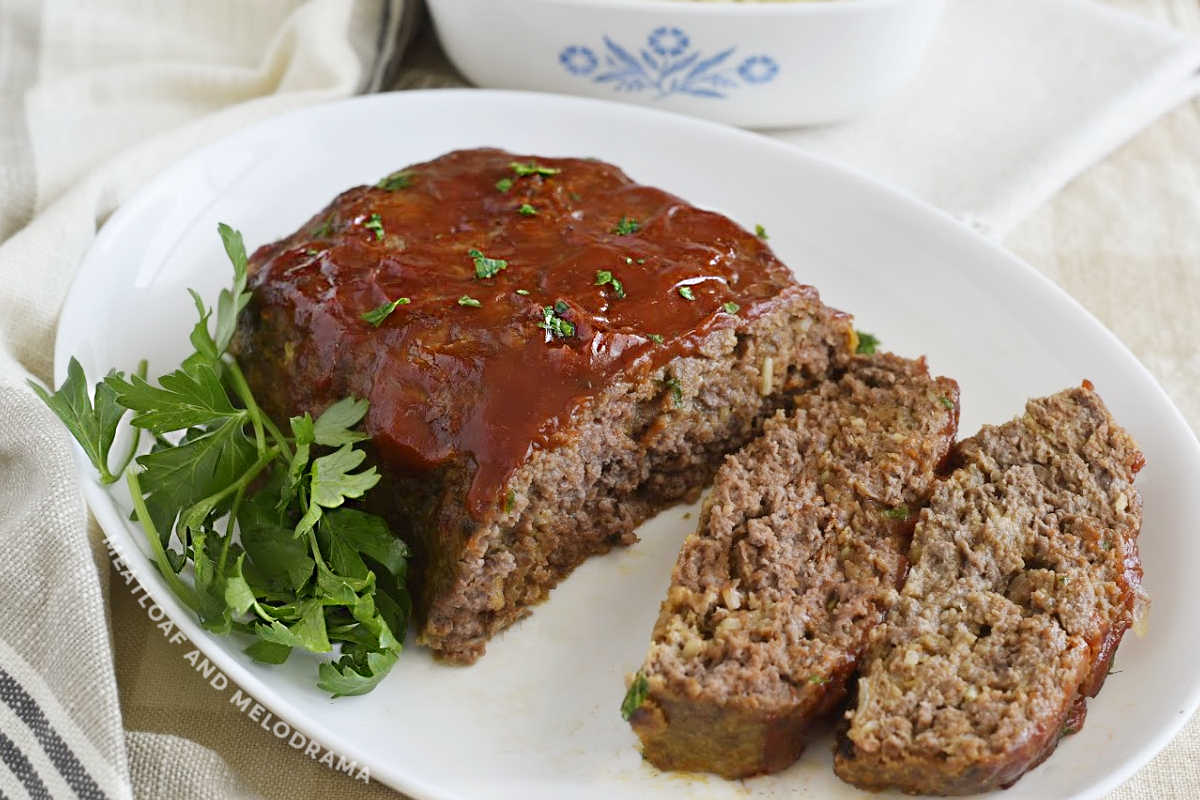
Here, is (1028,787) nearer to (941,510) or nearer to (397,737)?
(941,510)

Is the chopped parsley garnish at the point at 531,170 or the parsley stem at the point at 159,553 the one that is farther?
the chopped parsley garnish at the point at 531,170

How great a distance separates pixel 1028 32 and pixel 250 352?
5.99 m

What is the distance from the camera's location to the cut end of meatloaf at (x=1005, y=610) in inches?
154

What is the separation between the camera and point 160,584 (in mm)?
4289

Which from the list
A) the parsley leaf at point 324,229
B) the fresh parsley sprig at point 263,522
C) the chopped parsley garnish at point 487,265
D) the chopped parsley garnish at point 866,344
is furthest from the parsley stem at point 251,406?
the chopped parsley garnish at point 866,344

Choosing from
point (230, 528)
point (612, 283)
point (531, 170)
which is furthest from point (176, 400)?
point (531, 170)

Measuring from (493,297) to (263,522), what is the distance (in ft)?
3.93

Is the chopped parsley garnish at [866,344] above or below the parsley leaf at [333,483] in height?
below

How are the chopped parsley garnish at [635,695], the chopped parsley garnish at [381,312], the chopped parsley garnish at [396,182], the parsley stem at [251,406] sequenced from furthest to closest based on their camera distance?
the chopped parsley garnish at [396,182], the chopped parsley garnish at [381,312], the parsley stem at [251,406], the chopped parsley garnish at [635,695]

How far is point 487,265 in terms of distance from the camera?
15.8 feet

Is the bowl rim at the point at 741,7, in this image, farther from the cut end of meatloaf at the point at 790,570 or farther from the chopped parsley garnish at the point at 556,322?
the chopped parsley garnish at the point at 556,322

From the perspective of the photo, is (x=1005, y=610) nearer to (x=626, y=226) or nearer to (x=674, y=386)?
(x=674, y=386)

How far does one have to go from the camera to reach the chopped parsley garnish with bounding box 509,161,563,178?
5496 millimetres

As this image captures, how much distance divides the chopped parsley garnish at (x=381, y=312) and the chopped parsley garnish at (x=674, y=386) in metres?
1.05
